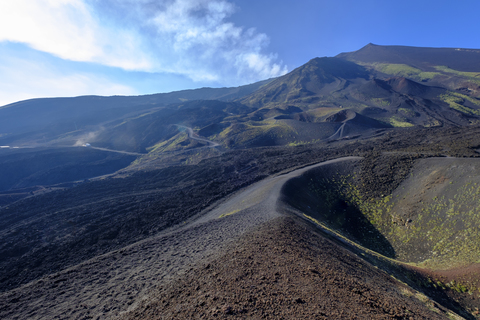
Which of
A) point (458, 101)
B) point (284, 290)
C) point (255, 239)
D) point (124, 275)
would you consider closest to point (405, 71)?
point (458, 101)

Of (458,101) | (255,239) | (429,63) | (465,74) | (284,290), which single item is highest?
(429,63)

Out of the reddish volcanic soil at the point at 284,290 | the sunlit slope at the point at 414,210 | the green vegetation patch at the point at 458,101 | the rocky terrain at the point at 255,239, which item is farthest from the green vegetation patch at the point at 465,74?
the reddish volcanic soil at the point at 284,290

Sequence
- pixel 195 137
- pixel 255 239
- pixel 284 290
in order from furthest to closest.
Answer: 1. pixel 195 137
2. pixel 255 239
3. pixel 284 290

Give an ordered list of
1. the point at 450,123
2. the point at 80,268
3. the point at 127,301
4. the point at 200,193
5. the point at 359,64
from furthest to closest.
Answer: the point at 359,64, the point at 450,123, the point at 200,193, the point at 80,268, the point at 127,301

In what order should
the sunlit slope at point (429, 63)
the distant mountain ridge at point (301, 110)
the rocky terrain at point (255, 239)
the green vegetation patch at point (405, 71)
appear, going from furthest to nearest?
the green vegetation patch at point (405, 71) < the sunlit slope at point (429, 63) < the distant mountain ridge at point (301, 110) < the rocky terrain at point (255, 239)

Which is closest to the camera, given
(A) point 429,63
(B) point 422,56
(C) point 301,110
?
(C) point 301,110

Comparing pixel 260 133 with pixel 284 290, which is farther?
pixel 260 133

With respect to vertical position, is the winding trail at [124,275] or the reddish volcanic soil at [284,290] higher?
the reddish volcanic soil at [284,290]

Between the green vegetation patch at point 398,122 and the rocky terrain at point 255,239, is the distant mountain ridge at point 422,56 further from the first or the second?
the rocky terrain at point 255,239

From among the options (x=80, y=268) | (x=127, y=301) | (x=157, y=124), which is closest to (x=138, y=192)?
(x=80, y=268)

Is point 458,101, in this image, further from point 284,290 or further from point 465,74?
point 284,290

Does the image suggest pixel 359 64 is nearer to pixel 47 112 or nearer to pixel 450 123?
pixel 450 123
